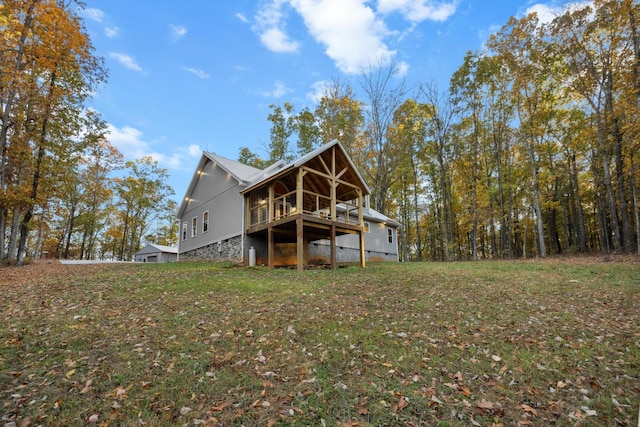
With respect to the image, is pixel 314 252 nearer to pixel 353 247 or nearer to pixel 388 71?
pixel 353 247

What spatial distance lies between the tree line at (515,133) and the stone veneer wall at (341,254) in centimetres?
450

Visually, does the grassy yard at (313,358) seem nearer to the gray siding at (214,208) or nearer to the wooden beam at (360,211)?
the wooden beam at (360,211)

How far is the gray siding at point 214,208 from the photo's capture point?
15.7 m

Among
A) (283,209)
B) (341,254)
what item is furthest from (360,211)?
(341,254)

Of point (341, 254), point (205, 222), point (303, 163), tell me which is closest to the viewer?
point (303, 163)

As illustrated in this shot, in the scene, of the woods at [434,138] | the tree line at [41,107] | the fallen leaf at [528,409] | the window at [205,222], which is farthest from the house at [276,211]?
the fallen leaf at [528,409]

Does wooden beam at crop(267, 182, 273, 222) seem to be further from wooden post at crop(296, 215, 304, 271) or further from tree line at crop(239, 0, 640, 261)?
tree line at crop(239, 0, 640, 261)

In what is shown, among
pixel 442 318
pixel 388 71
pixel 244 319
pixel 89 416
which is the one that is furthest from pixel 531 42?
pixel 89 416

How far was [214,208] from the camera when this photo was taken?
1758 cm

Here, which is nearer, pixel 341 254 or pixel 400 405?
pixel 400 405

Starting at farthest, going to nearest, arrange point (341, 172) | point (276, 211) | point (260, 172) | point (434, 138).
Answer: point (434, 138), point (260, 172), point (276, 211), point (341, 172)

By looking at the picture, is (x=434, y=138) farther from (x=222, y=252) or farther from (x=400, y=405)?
(x=400, y=405)

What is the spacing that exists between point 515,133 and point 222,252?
66.2 ft

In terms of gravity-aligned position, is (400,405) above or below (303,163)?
below
